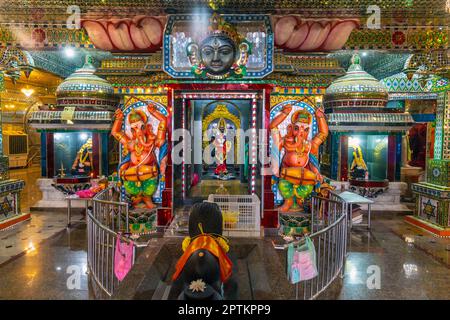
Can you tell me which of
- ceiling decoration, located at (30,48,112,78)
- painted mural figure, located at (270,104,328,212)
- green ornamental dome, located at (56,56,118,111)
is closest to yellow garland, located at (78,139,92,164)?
green ornamental dome, located at (56,56,118,111)

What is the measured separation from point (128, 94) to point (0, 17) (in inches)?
114

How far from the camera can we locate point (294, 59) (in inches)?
305

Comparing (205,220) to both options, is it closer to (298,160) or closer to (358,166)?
(298,160)

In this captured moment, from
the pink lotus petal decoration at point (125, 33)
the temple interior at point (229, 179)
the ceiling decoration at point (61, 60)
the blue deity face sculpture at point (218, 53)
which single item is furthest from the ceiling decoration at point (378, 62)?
the ceiling decoration at point (61, 60)

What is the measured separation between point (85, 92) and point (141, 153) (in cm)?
389

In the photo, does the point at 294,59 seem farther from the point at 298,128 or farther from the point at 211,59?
the point at 211,59

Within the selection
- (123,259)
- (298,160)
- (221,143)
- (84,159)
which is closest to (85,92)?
(84,159)

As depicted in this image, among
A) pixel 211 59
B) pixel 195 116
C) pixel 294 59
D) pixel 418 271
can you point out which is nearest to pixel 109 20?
pixel 211 59

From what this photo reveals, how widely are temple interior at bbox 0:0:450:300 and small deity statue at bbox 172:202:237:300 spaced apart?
22 millimetres

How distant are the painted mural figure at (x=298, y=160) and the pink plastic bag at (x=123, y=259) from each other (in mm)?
3675

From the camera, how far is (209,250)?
3543 millimetres

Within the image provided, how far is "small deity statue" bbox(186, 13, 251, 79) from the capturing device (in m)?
5.83

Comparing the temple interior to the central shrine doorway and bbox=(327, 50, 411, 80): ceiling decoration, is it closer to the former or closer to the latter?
the central shrine doorway
